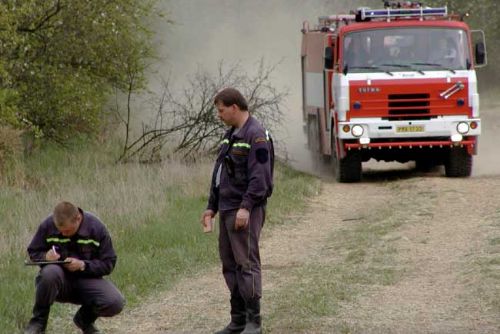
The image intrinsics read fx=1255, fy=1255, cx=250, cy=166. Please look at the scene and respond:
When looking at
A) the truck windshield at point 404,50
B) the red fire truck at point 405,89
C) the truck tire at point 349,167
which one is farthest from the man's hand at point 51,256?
the truck tire at point 349,167

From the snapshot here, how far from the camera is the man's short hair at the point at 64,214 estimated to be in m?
8.30

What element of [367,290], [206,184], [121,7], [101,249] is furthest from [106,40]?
[101,249]

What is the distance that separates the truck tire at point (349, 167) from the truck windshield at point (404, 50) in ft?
4.81

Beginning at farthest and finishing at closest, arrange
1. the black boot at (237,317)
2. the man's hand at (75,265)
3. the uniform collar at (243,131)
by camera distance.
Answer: the black boot at (237,317), the uniform collar at (243,131), the man's hand at (75,265)

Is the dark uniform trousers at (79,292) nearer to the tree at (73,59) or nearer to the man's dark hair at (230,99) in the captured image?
the man's dark hair at (230,99)

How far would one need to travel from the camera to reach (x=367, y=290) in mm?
10781

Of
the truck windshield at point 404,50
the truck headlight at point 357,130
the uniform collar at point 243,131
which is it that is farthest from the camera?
the truck windshield at point 404,50

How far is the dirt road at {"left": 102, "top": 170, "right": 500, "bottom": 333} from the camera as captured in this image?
9.41 meters

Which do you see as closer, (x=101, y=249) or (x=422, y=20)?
(x=101, y=249)

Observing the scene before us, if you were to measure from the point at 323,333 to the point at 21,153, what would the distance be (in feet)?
49.3

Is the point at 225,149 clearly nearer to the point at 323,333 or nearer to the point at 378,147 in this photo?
the point at 323,333

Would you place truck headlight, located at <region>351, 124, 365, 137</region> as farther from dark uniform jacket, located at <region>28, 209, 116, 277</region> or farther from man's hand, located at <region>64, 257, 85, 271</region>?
man's hand, located at <region>64, 257, 85, 271</region>

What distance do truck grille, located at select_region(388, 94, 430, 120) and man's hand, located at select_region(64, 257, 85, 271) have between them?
12.5 meters

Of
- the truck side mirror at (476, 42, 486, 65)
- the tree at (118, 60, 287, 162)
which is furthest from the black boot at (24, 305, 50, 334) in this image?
the tree at (118, 60, 287, 162)
